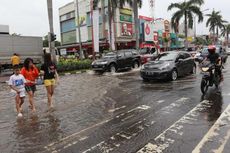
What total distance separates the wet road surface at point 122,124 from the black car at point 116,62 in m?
11.7

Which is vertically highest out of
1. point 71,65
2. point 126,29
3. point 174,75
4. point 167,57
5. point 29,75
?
point 126,29

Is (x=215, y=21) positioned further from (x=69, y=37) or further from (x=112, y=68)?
(x=112, y=68)

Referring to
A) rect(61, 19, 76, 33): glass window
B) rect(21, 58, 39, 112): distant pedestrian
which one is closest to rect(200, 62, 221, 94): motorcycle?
rect(21, 58, 39, 112): distant pedestrian

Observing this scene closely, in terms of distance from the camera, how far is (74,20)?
62.7m

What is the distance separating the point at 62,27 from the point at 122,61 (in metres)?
45.5

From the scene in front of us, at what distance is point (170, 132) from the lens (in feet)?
22.1

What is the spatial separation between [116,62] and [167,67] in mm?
8490

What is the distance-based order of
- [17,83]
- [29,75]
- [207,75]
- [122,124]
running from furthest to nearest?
[207,75] → [29,75] → [17,83] → [122,124]

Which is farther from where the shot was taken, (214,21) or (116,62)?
→ (214,21)

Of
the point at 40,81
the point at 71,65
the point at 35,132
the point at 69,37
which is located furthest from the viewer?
the point at 69,37

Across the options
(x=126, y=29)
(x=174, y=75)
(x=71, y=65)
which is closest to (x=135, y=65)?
(x=71, y=65)

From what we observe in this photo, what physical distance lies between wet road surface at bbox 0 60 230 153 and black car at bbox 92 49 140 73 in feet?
38.3

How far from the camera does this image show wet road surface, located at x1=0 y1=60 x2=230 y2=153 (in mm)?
5988

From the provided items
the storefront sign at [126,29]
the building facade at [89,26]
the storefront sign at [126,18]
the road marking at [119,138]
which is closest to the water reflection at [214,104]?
the road marking at [119,138]
